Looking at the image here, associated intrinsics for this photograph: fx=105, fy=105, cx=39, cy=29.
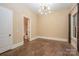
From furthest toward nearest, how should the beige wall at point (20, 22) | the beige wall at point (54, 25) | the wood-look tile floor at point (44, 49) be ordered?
1. the beige wall at point (20, 22)
2. the beige wall at point (54, 25)
3. the wood-look tile floor at point (44, 49)

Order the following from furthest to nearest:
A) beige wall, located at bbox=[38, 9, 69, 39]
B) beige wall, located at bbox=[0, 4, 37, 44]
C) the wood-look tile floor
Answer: beige wall, located at bbox=[0, 4, 37, 44]
beige wall, located at bbox=[38, 9, 69, 39]
the wood-look tile floor

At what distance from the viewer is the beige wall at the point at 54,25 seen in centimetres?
336

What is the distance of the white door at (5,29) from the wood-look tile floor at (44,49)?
0.74 ft

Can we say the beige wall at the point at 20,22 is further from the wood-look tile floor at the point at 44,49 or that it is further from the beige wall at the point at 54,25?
the wood-look tile floor at the point at 44,49

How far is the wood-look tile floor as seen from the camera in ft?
10.2

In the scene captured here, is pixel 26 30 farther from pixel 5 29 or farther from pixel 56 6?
pixel 56 6

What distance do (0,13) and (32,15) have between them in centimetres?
104

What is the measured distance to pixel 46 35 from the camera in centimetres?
356

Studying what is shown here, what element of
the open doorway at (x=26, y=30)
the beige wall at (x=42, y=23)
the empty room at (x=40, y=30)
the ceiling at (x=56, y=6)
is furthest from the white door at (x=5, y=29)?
the ceiling at (x=56, y=6)

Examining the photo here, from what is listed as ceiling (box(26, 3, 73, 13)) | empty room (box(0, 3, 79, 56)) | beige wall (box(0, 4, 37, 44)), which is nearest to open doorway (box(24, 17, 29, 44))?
empty room (box(0, 3, 79, 56))

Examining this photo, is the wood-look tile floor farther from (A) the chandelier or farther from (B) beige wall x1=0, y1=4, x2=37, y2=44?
(A) the chandelier

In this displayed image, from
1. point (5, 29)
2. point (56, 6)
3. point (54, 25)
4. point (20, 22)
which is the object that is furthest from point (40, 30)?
point (5, 29)

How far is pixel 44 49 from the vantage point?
10.8 ft

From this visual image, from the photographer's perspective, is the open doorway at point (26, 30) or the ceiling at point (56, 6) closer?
the ceiling at point (56, 6)
